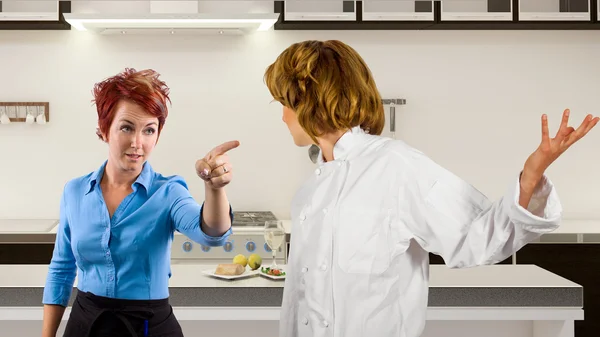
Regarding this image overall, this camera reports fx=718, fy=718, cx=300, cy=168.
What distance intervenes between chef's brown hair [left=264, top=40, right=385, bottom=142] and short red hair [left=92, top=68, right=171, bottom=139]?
33 centimetres

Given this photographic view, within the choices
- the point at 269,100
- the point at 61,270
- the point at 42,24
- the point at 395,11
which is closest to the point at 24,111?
the point at 42,24

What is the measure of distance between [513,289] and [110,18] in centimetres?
245

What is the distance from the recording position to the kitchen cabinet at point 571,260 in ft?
13.0

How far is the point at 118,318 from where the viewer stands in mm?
1688

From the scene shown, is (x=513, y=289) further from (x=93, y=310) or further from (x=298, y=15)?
(x=298, y=15)

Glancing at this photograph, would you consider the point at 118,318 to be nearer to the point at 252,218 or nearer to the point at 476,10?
the point at 252,218

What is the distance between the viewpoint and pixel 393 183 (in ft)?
4.77

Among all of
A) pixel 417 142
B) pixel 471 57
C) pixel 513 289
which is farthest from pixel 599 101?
pixel 513 289

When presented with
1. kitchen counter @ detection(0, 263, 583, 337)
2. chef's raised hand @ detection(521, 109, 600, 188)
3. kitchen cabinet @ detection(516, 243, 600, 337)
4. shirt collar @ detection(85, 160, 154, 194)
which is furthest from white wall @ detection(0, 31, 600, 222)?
chef's raised hand @ detection(521, 109, 600, 188)

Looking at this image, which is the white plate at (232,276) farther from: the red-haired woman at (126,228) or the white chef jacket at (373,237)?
the white chef jacket at (373,237)

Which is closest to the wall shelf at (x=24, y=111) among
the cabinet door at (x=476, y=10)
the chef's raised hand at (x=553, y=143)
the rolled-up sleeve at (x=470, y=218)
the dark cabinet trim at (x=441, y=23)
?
the dark cabinet trim at (x=441, y=23)

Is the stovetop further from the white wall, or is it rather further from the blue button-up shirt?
the blue button-up shirt

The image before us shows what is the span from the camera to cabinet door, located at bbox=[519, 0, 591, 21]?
423 centimetres

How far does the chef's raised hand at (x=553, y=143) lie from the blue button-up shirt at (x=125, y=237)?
2.47 ft
